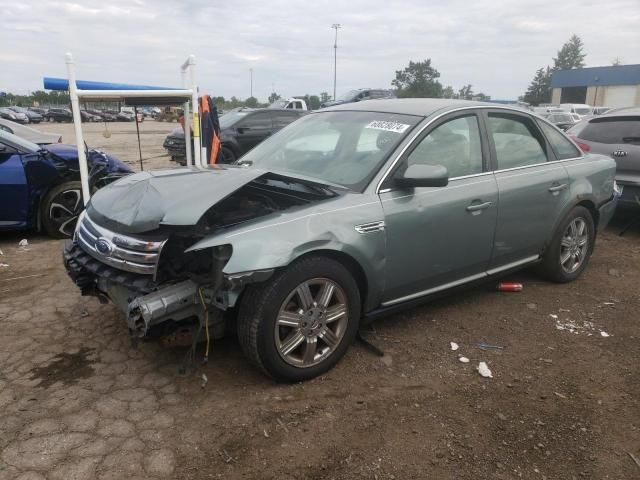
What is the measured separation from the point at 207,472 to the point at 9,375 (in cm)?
165

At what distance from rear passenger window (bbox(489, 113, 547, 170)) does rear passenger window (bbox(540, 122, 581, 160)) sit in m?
0.14

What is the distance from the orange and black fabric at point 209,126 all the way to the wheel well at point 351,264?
212 inches

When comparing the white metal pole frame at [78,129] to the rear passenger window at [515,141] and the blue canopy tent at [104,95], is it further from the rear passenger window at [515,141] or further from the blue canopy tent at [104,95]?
the rear passenger window at [515,141]

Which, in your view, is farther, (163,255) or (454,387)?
(454,387)

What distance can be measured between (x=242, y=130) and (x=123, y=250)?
10.3 meters

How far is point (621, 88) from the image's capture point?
56844 mm

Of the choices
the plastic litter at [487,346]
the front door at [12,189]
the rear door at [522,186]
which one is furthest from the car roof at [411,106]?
the front door at [12,189]

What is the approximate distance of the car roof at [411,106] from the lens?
12.5 feet

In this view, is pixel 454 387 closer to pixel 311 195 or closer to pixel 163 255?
pixel 311 195

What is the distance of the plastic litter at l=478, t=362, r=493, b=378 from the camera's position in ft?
10.9

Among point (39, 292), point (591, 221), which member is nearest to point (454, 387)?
point (591, 221)

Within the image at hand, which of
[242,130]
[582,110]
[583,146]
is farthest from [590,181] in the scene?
[582,110]

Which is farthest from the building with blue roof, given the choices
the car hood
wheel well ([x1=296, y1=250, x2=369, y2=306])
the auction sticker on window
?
the car hood

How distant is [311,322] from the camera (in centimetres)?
309
